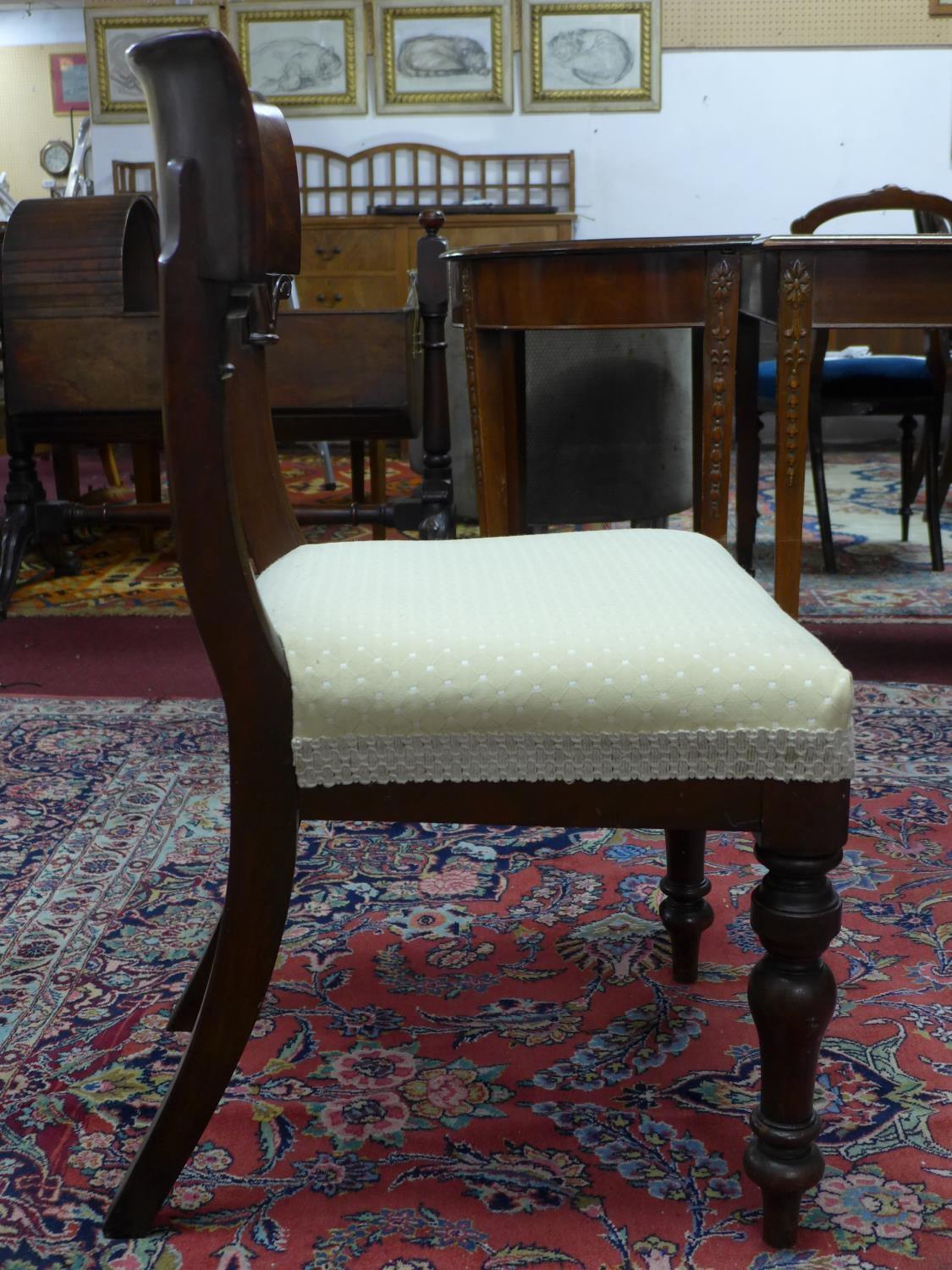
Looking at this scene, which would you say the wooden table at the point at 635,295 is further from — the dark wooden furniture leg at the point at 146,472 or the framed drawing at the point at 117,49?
the framed drawing at the point at 117,49

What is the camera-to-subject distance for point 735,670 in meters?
1.03

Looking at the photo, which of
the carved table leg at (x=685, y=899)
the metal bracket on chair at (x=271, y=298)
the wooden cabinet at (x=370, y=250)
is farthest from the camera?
the wooden cabinet at (x=370, y=250)

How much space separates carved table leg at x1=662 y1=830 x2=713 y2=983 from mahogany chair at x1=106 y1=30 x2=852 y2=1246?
44cm

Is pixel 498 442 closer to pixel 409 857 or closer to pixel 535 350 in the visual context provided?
pixel 535 350

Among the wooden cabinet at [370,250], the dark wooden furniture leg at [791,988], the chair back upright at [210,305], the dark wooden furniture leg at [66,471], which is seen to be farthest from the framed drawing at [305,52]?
the dark wooden furniture leg at [791,988]

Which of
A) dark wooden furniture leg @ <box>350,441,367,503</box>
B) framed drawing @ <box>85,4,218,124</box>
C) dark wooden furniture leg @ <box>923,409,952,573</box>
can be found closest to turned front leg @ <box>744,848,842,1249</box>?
dark wooden furniture leg @ <box>923,409,952,573</box>

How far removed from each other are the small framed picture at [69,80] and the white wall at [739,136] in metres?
5.59

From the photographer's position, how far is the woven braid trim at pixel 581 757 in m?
1.04

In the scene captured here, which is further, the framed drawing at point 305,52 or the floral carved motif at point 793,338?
the framed drawing at point 305,52

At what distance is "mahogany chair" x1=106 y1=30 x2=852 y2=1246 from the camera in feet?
3.23

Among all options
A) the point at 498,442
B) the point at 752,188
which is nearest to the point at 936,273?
the point at 498,442

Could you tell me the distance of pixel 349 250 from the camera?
6.29 meters

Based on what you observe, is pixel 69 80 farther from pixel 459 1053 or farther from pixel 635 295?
pixel 459 1053

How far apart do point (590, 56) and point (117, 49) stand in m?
2.52
